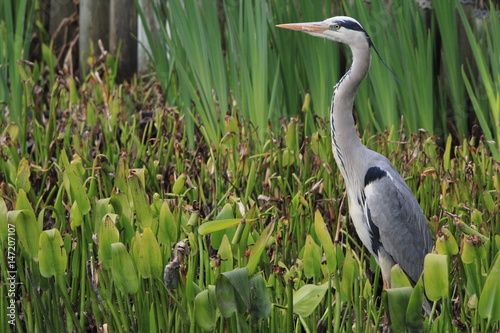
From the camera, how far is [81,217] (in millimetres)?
1445

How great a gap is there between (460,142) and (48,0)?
2.51m

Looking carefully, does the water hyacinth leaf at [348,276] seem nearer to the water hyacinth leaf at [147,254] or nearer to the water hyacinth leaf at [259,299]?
the water hyacinth leaf at [259,299]

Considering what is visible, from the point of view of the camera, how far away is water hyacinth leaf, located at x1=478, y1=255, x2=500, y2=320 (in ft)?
3.59

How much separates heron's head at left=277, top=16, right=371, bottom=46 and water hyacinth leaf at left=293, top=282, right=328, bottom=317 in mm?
681

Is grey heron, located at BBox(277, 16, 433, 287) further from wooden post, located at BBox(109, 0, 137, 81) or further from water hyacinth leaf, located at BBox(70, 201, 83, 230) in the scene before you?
wooden post, located at BBox(109, 0, 137, 81)

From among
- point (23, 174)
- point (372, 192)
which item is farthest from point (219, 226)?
point (23, 174)

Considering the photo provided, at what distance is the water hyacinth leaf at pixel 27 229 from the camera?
4.07 feet

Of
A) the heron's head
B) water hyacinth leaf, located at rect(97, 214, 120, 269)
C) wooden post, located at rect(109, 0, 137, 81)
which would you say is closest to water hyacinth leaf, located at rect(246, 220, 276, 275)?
water hyacinth leaf, located at rect(97, 214, 120, 269)

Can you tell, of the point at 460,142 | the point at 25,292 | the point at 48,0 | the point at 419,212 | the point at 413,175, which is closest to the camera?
the point at 25,292

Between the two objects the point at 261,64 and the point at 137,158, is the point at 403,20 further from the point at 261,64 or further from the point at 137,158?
the point at 137,158

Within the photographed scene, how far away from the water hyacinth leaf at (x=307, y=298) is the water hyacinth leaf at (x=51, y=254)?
1.35 feet

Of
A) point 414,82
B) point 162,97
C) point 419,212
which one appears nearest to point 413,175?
point 419,212

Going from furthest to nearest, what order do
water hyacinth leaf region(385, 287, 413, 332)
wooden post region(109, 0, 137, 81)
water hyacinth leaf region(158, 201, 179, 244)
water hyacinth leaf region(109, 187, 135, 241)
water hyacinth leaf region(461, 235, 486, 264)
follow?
wooden post region(109, 0, 137, 81) < water hyacinth leaf region(109, 187, 135, 241) < water hyacinth leaf region(158, 201, 179, 244) < water hyacinth leaf region(461, 235, 486, 264) < water hyacinth leaf region(385, 287, 413, 332)

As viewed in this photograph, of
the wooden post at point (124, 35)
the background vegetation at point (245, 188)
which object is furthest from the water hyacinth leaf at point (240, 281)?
the wooden post at point (124, 35)
